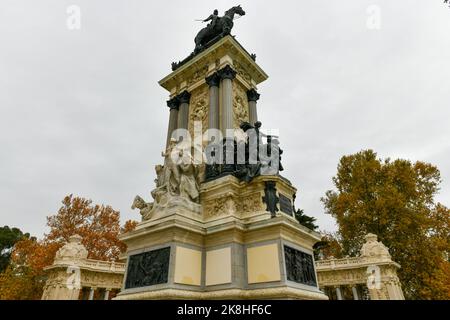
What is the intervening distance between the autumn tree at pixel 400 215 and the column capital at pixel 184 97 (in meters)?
16.9

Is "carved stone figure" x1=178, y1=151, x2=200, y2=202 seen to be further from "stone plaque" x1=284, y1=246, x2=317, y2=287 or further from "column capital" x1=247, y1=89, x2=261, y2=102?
"column capital" x1=247, y1=89, x2=261, y2=102

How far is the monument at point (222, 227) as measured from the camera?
6840mm

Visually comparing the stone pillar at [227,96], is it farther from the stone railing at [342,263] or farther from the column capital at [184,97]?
the stone railing at [342,263]

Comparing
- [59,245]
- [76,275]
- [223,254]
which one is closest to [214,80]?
[223,254]

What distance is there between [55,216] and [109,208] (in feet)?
16.8

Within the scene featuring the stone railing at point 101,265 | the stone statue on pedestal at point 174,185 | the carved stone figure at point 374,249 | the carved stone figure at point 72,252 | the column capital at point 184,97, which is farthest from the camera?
the stone railing at point 101,265

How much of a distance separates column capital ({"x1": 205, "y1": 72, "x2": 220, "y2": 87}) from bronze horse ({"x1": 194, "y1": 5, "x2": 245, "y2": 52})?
2.50 metres

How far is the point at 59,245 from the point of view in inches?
993

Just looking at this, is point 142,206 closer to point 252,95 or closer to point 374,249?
point 252,95

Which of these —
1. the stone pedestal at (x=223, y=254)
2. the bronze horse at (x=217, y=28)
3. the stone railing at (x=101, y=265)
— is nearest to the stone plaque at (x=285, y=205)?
the stone pedestal at (x=223, y=254)

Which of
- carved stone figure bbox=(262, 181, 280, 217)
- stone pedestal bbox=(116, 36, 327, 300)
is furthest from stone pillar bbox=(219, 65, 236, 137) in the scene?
carved stone figure bbox=(262, 181, 280, 217)

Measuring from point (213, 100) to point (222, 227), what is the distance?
18.9ft

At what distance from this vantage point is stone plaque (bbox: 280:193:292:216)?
830cm
